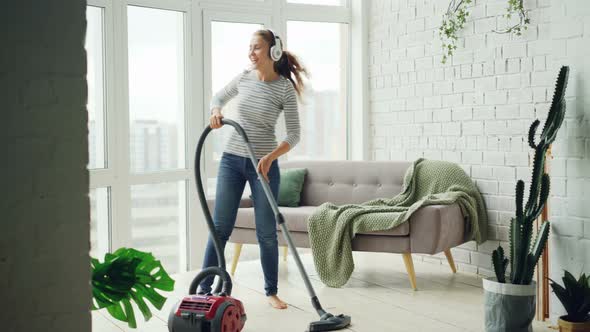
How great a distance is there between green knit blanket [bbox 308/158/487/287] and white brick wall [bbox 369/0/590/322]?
215 millimetres

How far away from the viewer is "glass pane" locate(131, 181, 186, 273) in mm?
4754

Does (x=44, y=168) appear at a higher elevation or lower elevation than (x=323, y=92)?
lower

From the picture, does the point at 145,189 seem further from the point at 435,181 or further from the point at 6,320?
the point at 6,320

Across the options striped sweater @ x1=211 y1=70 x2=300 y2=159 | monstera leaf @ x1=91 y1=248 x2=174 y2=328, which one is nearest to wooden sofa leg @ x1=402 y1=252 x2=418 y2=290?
striped sweater @ x1=211 y1=70 x2=300 y2=159

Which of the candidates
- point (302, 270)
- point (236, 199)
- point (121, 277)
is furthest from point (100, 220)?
point (121, 277)

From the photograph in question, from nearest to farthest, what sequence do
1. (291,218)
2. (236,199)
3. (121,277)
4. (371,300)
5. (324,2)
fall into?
(121,277) → (236,199) → (371,300) → (291,218) → (324,2)

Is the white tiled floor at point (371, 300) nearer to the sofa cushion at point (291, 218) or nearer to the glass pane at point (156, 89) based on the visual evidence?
the sofa cushion at point (291, 218)

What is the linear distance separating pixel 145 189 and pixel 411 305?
2.02m

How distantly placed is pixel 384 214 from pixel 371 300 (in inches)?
22.6

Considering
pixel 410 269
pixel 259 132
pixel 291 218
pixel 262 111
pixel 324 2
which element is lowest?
pixel 410 269

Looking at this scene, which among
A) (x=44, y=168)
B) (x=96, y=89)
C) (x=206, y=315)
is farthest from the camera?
(x=96, y=89)

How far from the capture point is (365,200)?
4.88 metres

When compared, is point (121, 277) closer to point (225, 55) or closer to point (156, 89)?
point (156, 89)

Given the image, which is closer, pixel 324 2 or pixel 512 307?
pixel 512 307
